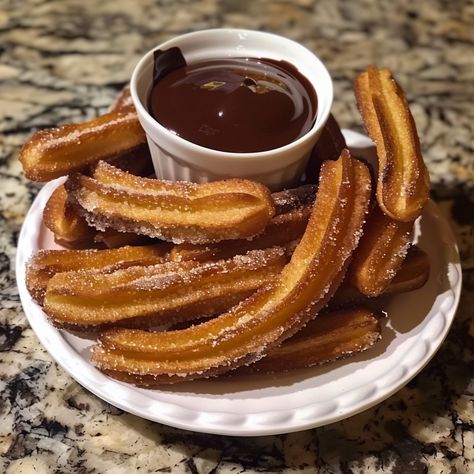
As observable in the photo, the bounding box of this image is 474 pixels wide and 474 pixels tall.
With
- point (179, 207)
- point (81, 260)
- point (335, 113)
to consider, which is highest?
point (179, 207)

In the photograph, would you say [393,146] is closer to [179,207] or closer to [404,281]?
[404,281]

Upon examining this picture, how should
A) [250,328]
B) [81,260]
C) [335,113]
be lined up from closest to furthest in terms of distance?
[250,328]
[81,260]
[335,113]

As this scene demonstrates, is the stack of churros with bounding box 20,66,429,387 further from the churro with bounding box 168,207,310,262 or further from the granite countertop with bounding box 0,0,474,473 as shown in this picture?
the granite countertop with bounding box 0,0,474,473

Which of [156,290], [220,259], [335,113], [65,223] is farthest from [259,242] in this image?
[335,113]

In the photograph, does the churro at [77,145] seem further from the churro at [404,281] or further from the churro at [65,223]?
the churro at [404,281]

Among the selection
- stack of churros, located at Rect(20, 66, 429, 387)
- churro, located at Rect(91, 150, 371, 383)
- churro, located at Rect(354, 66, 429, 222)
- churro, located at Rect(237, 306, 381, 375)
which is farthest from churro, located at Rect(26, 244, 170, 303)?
churro, located at Rect(354, 66, 429, 222)

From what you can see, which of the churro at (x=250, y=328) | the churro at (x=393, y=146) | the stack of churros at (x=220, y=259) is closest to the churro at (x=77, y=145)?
the stack of churros at (x=220, y=259)

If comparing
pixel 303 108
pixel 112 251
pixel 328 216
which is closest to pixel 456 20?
pixel 303 108
